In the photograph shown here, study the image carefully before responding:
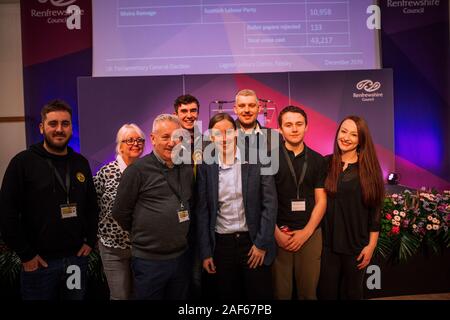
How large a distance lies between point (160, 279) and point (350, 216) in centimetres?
124

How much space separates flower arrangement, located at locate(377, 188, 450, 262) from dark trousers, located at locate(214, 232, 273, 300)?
4.80ft

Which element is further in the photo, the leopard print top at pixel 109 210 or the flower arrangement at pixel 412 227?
the flower arrangement at pixel 412 227

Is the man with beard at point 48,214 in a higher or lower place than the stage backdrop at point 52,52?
lower

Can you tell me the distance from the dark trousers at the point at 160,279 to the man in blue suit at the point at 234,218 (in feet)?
0.57

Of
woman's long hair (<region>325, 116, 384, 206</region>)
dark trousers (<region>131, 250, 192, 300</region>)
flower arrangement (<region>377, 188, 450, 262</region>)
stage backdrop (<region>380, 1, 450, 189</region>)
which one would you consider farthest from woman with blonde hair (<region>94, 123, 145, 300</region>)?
stage backdrop (<region>380, 1, 450, 189</region>)

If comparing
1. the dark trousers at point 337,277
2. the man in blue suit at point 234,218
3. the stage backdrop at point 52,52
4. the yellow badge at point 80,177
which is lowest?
the dark trousers at point 337,277

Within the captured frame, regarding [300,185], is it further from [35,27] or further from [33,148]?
[35,27]

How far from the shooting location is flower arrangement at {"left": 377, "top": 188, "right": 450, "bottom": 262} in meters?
3.14

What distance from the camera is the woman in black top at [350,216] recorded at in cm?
228

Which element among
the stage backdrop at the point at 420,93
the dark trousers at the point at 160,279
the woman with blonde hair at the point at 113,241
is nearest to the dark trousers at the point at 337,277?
the dark trousers at the point at 160,279

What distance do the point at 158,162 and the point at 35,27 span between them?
3.72m

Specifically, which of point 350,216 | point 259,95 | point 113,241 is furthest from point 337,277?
point 259,95

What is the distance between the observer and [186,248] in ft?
7.16

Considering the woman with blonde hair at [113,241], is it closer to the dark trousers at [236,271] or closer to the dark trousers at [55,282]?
the dark trousers at [55,282]
